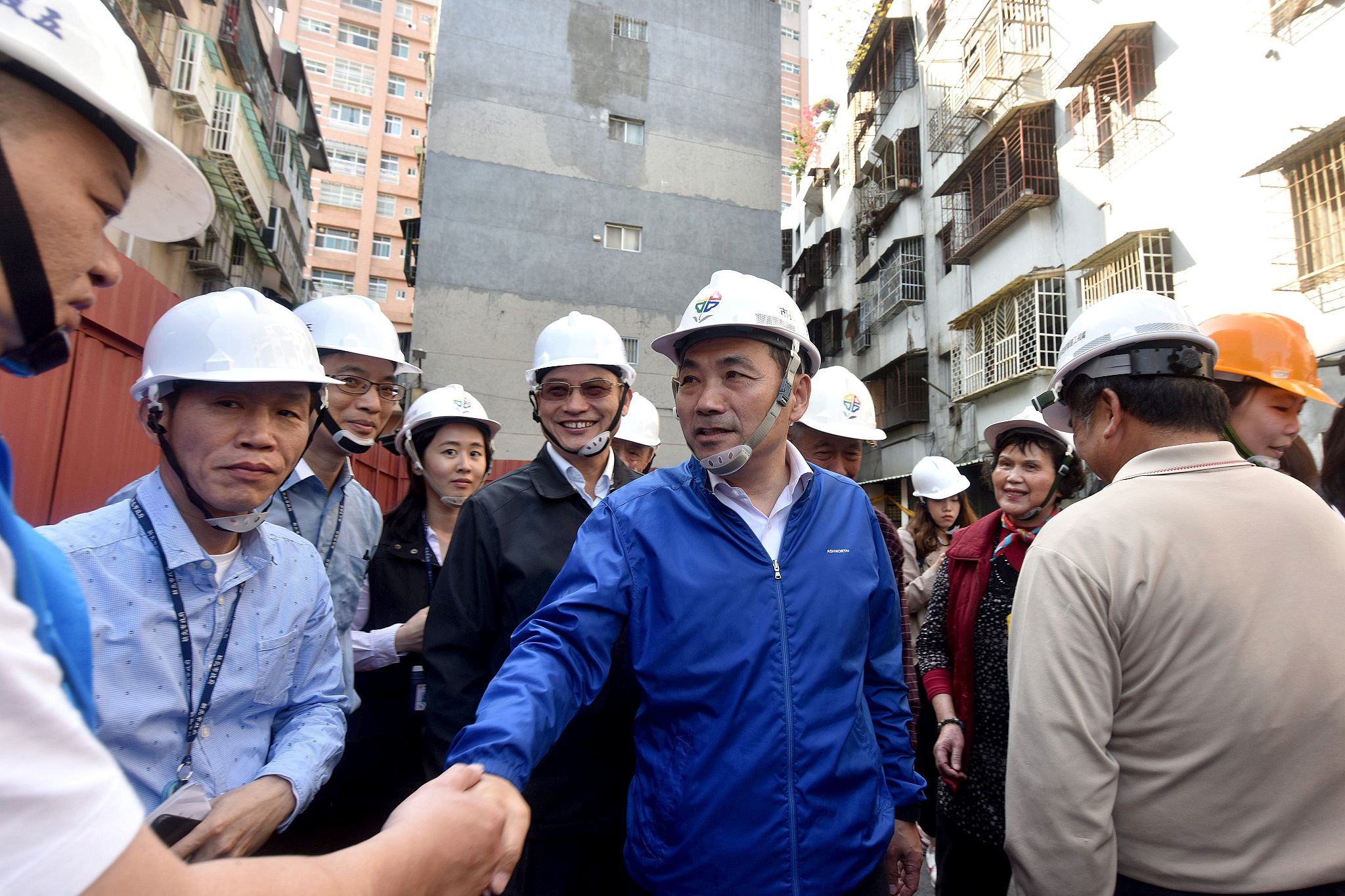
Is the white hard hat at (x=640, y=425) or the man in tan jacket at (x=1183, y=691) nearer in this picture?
the man in tan jacket at (x=1183, y=691)

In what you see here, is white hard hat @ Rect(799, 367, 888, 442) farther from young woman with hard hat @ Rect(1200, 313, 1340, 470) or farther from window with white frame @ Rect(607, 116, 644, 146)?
window with white frame @ Rect(607, 116, 644, 146)

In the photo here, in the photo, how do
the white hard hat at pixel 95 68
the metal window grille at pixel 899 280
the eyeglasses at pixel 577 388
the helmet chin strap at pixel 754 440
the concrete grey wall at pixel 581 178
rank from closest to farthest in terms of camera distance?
1. the white hard hat at pixel 95 68
2. the helmet chin strap at pixel 754 440
3. the eyeglasses at pixel 577 388
4. the concrete grey wall at pixel 581 178
5. the metal window grille at pixel 899 280

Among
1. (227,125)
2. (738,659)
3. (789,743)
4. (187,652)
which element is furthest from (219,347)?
(227,125)

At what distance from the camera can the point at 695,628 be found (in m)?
2.08

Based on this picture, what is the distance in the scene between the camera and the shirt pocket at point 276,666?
2.00 meters

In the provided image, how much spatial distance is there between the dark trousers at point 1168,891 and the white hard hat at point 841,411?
8.99 feet

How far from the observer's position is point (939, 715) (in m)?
3.17

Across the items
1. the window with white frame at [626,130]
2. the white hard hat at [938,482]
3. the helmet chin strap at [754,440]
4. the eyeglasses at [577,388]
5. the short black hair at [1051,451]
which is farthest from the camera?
the window with white frame at [626,130]

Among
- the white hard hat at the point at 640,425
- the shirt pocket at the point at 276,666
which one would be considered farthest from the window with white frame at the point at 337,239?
the shirt pocket at the point at 276,666

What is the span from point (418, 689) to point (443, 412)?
63.9 inches

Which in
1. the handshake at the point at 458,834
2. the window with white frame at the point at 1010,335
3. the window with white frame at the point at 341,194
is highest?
the window with white frame at the point at 341,194

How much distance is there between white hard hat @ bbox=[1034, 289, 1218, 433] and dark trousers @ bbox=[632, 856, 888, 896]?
63.3 inches

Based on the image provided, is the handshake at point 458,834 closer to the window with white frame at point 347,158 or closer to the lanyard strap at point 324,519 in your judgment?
the lanyard strap at point 324,519

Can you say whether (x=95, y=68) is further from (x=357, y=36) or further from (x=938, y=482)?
(x=357, y=36)
